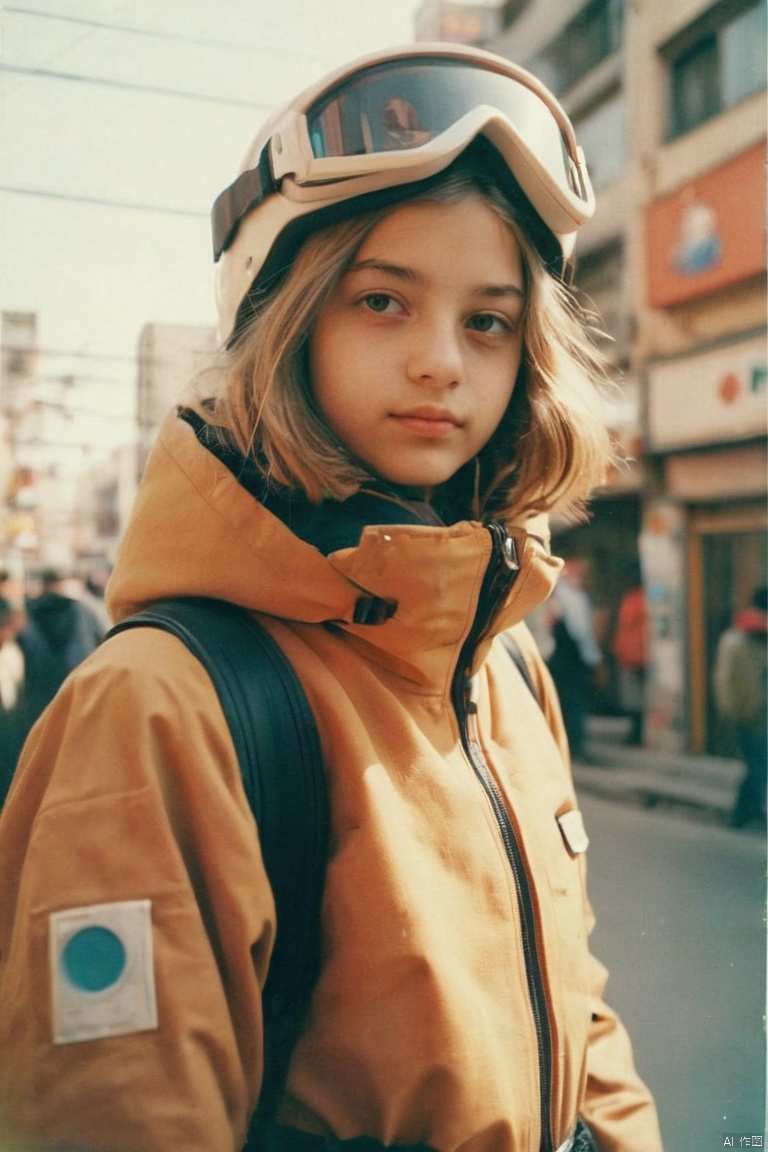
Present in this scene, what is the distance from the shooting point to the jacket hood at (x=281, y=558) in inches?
39.2

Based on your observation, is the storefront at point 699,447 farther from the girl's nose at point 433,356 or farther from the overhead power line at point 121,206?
the girl's nose at point 433,356

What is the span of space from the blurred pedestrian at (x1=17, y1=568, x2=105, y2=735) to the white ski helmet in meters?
1.46

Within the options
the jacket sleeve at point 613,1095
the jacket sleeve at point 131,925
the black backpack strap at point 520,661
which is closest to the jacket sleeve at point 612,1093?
the jacket sleeve at point 613,1095

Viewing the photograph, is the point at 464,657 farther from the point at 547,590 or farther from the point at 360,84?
the point at 360,84

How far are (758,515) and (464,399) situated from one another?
5.78 metres

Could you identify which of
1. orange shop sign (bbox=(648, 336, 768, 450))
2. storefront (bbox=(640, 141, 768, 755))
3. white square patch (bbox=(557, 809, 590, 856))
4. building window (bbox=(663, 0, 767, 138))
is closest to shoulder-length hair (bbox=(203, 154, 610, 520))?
white square patch (bbox=(557, 809, 590, 856))

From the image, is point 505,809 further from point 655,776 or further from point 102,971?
point 655,776

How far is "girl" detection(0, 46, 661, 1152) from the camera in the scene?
82 cm

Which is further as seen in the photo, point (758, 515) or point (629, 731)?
point (629, 731)

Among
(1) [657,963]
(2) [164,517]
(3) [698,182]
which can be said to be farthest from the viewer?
(3) [698,182]

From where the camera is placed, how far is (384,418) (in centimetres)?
110

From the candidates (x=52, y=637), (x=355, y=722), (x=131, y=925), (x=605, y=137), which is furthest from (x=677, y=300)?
(x=131, y=925)

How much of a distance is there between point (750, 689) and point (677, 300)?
328 cm

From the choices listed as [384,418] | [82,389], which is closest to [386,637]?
[384,418]
